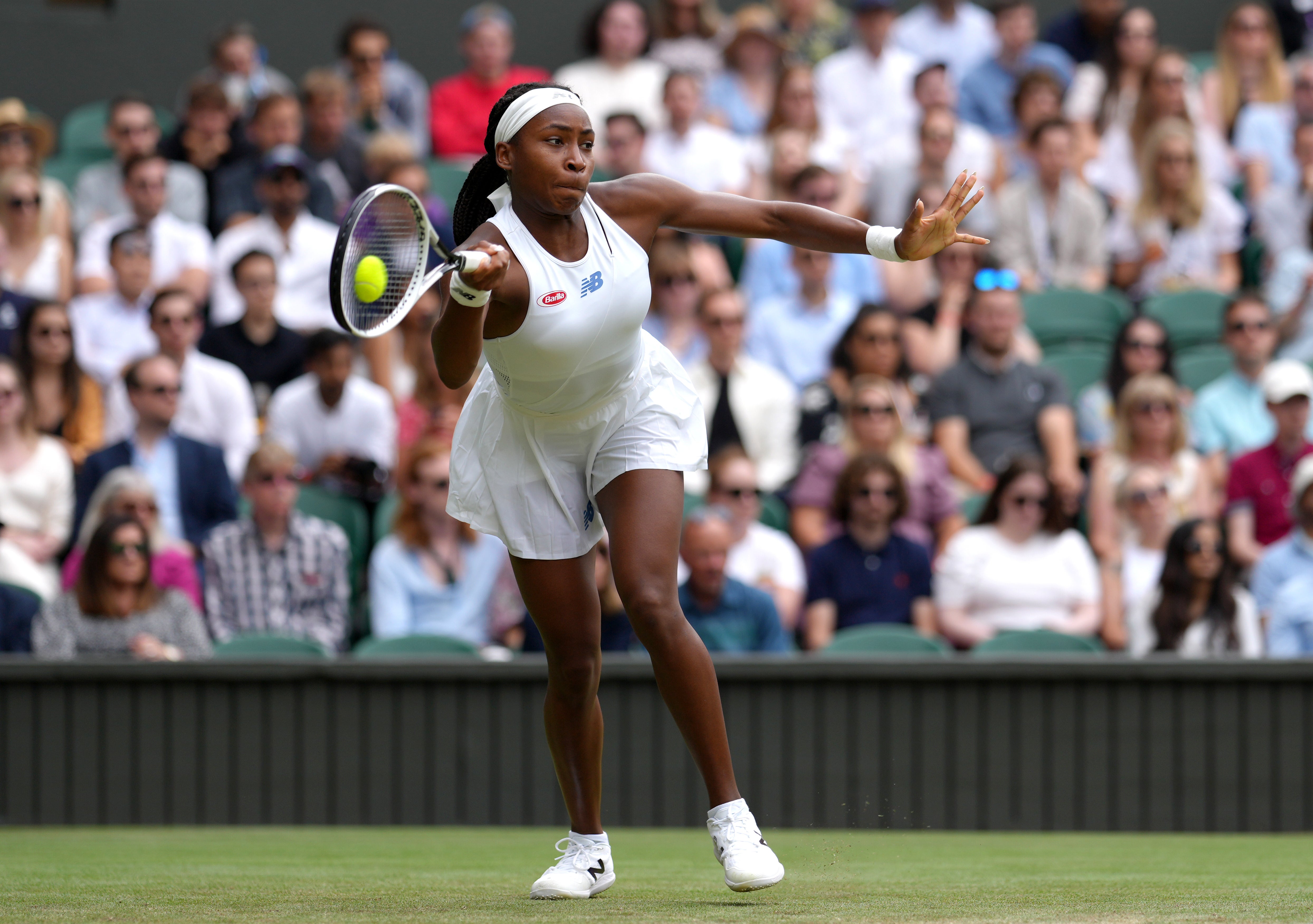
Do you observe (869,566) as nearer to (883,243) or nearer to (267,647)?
(267,647)

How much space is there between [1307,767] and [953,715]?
1371 mm

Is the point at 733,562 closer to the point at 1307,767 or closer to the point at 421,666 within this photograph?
the point at 421,666

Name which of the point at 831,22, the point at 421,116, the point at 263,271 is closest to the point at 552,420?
the point at 263,271

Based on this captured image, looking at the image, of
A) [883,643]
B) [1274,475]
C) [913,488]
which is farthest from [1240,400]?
[883,643]

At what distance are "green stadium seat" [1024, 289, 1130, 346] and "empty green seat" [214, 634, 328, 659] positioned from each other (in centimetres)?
470

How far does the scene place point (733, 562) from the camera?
7.73 m

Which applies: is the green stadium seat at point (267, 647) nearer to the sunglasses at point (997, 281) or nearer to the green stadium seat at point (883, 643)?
the green stadium seat at point (883, 643)

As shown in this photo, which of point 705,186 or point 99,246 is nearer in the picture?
point 99,246

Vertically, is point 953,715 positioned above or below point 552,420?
below

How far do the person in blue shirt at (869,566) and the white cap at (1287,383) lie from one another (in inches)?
78.0

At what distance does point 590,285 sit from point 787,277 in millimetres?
5973

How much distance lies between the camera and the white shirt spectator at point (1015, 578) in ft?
24.9

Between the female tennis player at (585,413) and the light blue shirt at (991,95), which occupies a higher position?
the light blue shirt at (991,95)

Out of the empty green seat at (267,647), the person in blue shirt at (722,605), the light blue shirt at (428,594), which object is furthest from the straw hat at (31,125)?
the person in blue shirt at (722,605)
